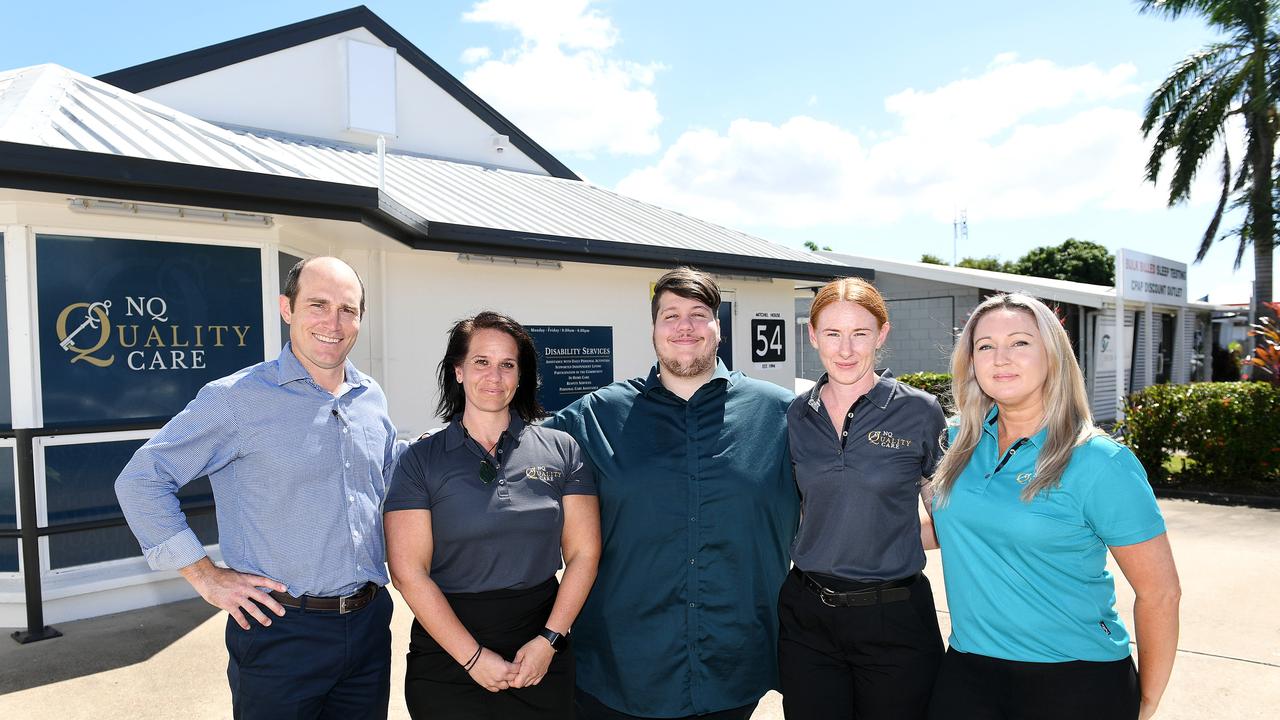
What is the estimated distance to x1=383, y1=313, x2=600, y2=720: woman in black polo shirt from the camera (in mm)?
2404

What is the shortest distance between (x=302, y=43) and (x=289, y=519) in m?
9.34

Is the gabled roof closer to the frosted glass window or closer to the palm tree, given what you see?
the frosted glass window

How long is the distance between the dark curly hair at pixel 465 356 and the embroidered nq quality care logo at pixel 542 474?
0.27m

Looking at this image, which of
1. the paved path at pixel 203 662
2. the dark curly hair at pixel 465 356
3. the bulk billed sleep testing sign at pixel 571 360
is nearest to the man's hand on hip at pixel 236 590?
the dark curly hair at pixel 465 356


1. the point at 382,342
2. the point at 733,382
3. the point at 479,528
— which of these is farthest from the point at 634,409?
the point at 382,342

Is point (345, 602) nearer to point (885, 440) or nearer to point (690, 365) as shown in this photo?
point (690, 365)

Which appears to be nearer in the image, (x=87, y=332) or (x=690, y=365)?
(x=690, y=365)

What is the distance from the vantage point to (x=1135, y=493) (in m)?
2.01

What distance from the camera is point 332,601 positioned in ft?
7.95

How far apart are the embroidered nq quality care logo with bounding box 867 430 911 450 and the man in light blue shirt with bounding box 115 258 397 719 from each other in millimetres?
1669

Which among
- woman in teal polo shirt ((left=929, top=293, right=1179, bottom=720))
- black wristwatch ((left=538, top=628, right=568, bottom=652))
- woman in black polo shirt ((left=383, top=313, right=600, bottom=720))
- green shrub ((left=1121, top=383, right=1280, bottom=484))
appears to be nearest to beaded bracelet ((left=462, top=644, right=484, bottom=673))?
woman in black polo shirt ((left=383, top=313, right=600, bottom=720))

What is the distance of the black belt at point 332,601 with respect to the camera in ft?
7.81

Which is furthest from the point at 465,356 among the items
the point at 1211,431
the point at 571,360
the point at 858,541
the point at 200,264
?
the point at 1211,431

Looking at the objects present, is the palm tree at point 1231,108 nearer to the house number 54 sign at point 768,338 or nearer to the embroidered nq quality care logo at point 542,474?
the house number 54 sign at point 768,338
